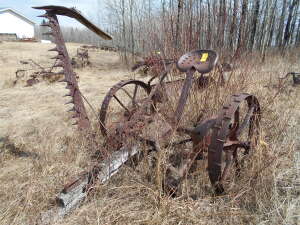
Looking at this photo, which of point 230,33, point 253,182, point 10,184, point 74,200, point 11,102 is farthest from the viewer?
point 11,102

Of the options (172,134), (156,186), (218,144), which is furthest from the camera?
(172,134)

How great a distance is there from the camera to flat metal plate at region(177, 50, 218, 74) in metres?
2.17

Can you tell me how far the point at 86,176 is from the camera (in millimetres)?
1607

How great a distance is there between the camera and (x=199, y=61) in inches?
89.6

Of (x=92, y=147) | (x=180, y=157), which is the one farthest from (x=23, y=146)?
(x=180, y=157)

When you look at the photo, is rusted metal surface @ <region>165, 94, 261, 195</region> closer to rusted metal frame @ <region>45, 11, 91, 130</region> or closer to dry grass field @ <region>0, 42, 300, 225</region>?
dry grass field @ <region>0, 42, 300, 225</region>

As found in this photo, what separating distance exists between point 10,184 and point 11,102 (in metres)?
3.97

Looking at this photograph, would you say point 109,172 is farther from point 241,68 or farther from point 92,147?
point 241,68

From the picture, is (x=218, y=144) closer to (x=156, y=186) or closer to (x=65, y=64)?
(x=156, y=186)

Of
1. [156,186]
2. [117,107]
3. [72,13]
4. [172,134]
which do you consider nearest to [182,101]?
[172,134]

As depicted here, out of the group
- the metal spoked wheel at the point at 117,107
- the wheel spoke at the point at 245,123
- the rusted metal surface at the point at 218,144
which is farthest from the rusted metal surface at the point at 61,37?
the wheel spoke at the point at 245,123

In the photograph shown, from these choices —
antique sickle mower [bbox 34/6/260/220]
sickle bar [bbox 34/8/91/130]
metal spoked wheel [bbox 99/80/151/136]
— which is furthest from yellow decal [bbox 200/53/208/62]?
sickle bar [bbox 34/8/91/130]

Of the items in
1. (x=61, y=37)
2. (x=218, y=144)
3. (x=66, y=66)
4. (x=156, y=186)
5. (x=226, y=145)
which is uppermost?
(x=61, y=37)

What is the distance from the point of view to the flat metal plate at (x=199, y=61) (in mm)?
2173
